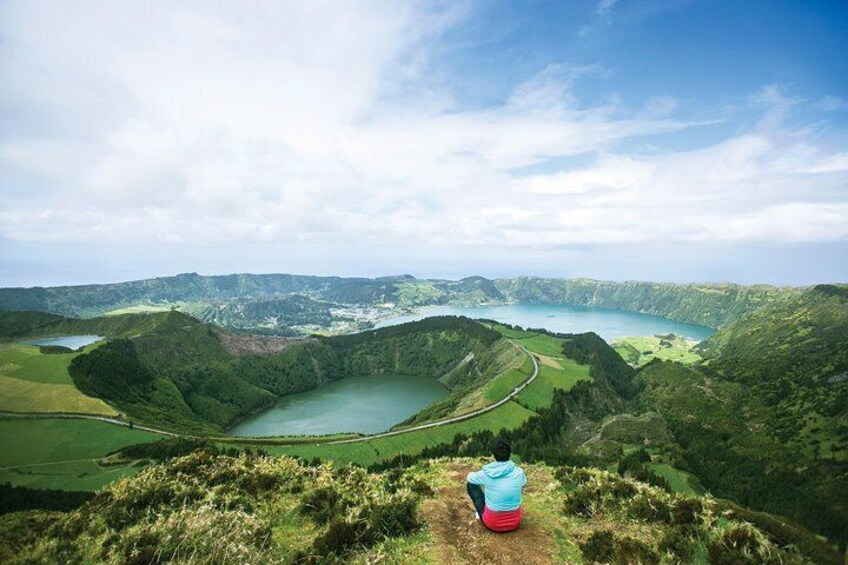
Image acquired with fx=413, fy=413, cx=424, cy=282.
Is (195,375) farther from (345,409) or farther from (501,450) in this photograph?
(501,450)

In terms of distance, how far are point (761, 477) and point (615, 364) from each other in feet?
361

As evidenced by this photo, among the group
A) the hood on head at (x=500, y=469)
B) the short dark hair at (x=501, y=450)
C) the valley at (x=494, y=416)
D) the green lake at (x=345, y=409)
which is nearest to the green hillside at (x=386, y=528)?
the hood on head at (x=500, y=469)

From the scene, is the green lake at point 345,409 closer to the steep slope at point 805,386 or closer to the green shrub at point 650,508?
the steep slope at point 805,386

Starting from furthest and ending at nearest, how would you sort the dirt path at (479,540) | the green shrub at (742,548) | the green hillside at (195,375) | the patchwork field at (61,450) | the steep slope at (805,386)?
the green hillside at (195,375) < the steep slope at (805,386) < the patchwork field at (61,450) < the dirt path at (479,540) < the green shrub at (742,548)

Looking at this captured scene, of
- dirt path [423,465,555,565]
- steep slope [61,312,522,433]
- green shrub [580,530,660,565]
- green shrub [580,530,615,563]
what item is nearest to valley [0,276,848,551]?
steep slope [61,312,522,433]

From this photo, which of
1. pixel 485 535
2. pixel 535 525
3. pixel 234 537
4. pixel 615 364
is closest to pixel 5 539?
pixel 234 537

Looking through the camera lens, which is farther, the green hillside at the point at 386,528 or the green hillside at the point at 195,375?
the green hillside at the point at 195,375

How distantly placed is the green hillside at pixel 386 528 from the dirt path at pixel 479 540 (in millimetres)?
46

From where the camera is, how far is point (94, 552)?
579 inches

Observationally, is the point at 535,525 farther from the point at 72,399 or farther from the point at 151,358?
the point at 151,358

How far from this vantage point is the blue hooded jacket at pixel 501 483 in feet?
43.7

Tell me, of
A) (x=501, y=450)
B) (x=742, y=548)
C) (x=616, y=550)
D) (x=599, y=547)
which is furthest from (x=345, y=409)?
(x=742, y=548)

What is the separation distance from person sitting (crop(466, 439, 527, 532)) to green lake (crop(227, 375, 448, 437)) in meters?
115

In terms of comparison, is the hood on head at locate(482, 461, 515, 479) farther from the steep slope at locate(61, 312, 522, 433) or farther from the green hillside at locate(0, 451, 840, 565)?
the steep slope at locate(61, 312, 522, 433)
